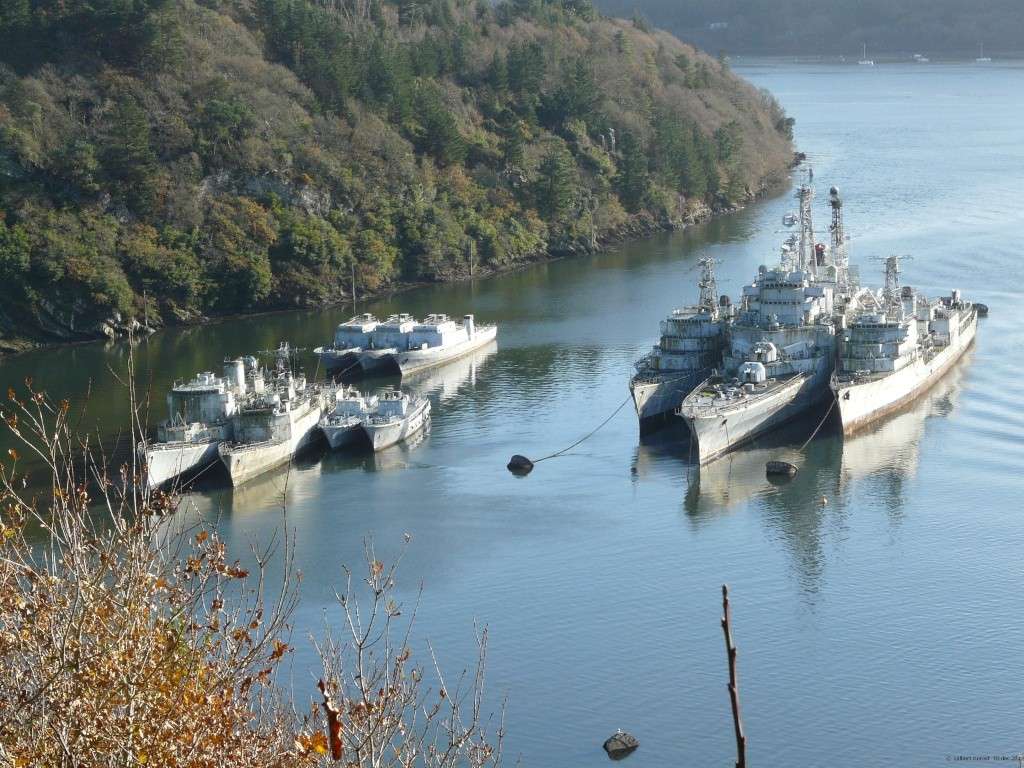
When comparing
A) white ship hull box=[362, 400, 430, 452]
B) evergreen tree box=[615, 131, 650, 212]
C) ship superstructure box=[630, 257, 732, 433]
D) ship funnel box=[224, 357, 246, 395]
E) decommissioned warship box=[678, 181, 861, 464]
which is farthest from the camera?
evergreen tree box=[615, 131, 650, 212]

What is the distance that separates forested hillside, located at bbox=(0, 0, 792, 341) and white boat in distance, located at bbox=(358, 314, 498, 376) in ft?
39.4

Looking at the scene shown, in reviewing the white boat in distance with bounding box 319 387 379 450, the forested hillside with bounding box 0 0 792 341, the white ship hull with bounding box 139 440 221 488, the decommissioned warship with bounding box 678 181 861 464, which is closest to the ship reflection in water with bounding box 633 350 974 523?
the decommissioned warship with bounding box 678 181 861 464

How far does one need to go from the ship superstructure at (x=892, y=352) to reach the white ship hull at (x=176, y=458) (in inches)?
788

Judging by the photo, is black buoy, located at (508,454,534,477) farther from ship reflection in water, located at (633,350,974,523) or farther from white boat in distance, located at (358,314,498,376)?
white boat in distance, located at (358,314,498,376)

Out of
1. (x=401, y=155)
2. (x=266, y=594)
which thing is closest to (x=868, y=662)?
(x=266, y=594)

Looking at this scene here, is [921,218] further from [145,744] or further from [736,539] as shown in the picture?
[145,744]

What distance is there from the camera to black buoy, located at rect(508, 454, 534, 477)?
4625 centimetres

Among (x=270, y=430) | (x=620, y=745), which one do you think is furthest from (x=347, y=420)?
(x=620, y=745)

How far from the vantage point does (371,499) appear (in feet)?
146

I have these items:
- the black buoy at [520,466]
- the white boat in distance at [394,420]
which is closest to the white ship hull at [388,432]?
the white boat in distance at [394,420]

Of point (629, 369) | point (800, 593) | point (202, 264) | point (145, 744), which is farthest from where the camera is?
point (202, 264)

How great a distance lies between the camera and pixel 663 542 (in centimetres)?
4044

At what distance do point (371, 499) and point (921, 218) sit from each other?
53.1 meters

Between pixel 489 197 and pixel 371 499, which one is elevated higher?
pixel 489 197
